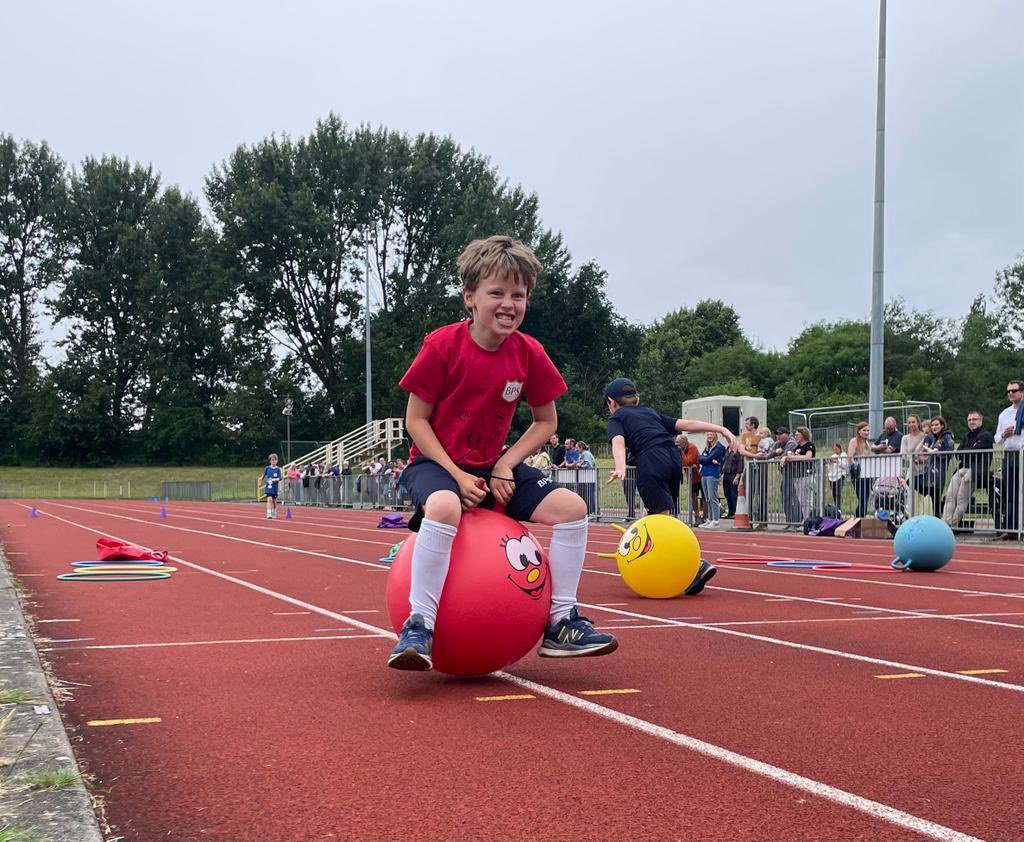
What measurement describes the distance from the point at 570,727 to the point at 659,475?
6207mm

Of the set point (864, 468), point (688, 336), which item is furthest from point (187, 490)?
point (864, 468)

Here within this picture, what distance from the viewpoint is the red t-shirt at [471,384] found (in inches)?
200

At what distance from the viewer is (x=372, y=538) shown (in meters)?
18.2

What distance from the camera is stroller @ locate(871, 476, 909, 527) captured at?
56.6 feet

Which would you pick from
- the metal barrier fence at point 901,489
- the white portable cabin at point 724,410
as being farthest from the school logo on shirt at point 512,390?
the white portable cabin at point 724,410

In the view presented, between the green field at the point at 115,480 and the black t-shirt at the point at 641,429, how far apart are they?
48.4 meters

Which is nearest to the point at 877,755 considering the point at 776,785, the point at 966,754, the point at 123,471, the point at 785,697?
the point at 966,754

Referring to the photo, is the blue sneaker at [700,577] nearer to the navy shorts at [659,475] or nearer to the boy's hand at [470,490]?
the navy shorts at [659,475]

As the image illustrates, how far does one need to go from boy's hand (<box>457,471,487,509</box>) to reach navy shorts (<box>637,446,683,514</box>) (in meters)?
5.42

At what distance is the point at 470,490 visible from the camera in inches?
197

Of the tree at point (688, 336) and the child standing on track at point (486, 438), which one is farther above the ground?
the tree at point (688, 336)

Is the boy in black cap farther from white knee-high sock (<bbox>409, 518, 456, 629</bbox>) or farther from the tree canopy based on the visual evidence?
→ the tree canopy

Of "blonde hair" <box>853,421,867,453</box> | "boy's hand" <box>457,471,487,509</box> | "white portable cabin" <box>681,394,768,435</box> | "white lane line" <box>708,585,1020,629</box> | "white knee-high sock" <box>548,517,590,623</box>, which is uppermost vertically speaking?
"white portable cabin" <box>681,394,768,435</box>

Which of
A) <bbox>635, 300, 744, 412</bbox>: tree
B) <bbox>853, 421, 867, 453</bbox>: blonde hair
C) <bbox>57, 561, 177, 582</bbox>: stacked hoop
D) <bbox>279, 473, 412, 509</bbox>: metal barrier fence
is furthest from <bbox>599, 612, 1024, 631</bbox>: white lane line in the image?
<bbox>635, 300, 744, 412</bbox>: tree
